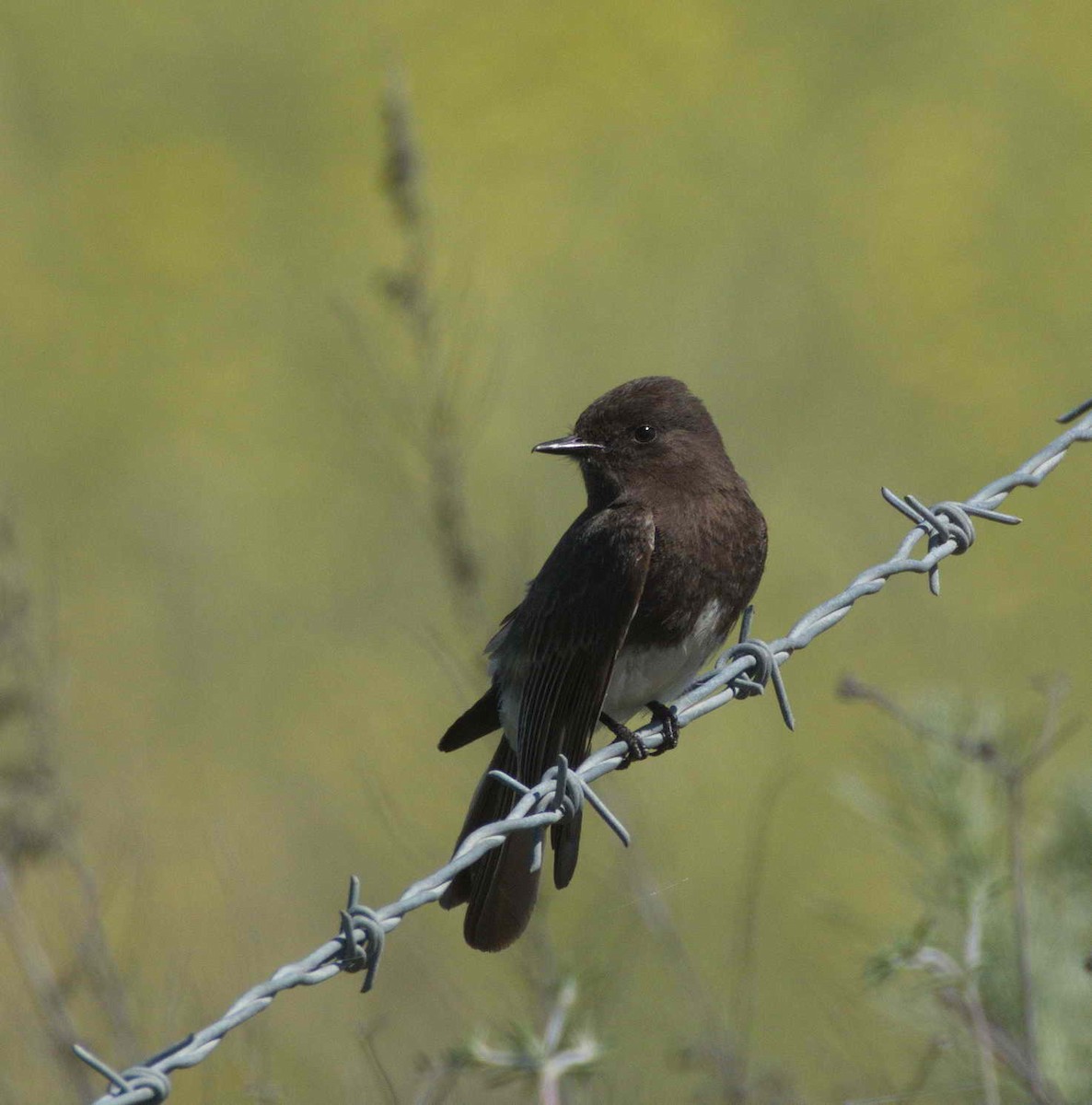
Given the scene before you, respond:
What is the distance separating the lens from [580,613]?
378 cm

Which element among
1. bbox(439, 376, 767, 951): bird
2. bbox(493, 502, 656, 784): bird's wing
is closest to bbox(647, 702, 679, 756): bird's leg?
bbox(439, 376, 767, 951): bird

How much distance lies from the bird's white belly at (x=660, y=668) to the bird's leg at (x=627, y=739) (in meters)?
0.04

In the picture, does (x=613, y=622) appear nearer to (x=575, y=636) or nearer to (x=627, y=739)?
(x=575, y=636)

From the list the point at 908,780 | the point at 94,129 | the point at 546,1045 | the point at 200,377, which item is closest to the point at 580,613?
the point at 908,780

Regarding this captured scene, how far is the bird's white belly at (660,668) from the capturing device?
3.85m

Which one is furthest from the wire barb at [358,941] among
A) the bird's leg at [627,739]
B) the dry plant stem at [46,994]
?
the dry plant stem at [46,994]

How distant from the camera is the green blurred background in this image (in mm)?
7879

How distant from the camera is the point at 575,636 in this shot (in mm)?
3777

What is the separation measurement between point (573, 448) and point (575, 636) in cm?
53

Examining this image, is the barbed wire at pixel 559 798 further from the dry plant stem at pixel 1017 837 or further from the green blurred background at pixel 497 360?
the green blurred background at pixel 497 360

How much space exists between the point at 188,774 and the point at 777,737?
3.00m

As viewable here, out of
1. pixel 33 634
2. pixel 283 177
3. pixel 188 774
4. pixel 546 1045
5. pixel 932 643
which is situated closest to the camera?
pixel 546 1045

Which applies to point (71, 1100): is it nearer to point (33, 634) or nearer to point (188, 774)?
point (33, 634)

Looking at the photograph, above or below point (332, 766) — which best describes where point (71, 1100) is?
below
